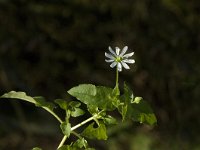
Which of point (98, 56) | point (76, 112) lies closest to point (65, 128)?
point (76, 112)

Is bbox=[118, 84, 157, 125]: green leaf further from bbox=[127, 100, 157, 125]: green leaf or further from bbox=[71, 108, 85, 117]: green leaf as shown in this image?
bbox=[71, 108, 85, 117]: green leaf

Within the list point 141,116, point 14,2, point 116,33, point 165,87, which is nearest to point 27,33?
point 14,2

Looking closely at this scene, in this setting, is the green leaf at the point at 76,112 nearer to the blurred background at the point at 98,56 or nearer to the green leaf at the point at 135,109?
the green leaf at the point at 135,109

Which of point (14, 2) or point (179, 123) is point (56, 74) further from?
point (179, 123)

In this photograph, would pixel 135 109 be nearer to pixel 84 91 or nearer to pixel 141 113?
pixel 141 113

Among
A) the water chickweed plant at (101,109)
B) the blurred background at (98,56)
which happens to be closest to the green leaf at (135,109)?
the water chickweed plant at (101,109)

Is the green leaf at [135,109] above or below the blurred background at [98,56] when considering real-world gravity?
below
